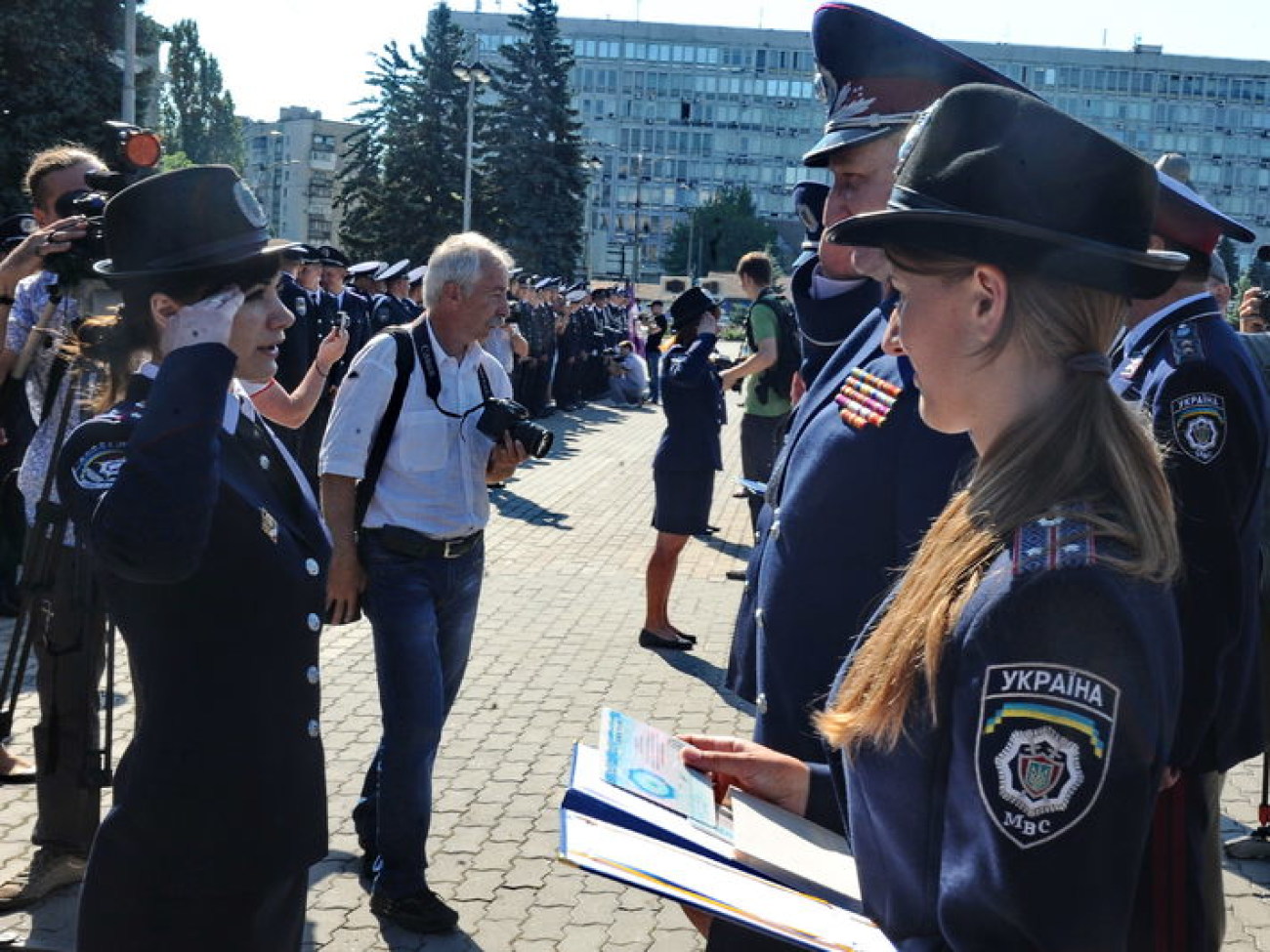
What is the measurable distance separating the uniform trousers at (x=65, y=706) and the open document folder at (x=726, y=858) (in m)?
2.66

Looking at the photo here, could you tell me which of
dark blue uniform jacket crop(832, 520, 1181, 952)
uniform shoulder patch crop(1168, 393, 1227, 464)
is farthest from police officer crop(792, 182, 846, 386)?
dark blue uniform jacket crop(832, 520, 1181, 952)

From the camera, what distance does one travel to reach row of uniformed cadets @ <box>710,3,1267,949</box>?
2.67 meters

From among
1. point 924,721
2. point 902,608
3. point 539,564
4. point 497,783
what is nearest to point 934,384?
point 902,608

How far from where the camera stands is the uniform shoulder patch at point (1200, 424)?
11.9 feet

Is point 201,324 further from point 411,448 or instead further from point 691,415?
point 691,415

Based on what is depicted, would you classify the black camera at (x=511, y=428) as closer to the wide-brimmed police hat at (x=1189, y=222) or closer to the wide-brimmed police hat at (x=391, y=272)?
the wide-brimmed police hat at (x=1189, y=222)

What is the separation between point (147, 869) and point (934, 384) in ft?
6.22

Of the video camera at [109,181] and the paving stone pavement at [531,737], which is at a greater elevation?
the video camera at [109,181]

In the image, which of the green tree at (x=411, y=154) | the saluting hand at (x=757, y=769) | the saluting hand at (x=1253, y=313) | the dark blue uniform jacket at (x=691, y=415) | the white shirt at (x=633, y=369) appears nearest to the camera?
the saluting hand at (x=757, y=769)

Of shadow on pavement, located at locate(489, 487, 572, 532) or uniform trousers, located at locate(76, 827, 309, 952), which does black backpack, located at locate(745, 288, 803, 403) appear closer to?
shadow on pavement, located at locate(489, 487, 572, 532)

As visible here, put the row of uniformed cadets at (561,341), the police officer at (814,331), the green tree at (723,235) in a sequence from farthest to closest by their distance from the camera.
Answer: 1. the green tree at (723,235)
2. the row of uniformed cadets at (561,341)
3. the police officer at (814,331)

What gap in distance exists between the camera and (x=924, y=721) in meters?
1.70

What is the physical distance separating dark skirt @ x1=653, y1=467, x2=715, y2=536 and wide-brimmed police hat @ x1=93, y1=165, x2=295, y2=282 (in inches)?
232

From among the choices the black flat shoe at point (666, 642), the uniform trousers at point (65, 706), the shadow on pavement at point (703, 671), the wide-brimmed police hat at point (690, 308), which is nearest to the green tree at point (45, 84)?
the wide-brimmed police hat at point (690, 308)
